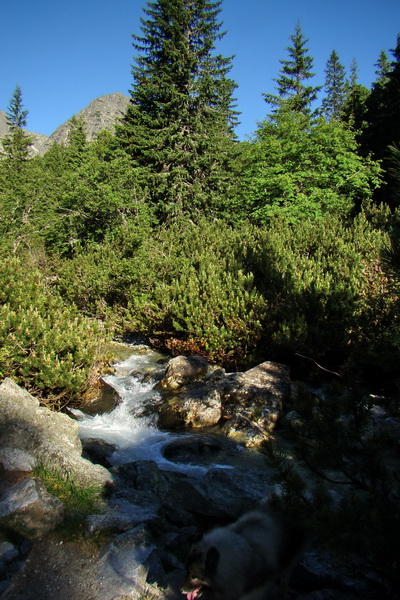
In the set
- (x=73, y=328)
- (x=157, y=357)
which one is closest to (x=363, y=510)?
(x=73, y=328)

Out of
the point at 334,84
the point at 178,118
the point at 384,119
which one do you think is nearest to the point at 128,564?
the point at 178,118

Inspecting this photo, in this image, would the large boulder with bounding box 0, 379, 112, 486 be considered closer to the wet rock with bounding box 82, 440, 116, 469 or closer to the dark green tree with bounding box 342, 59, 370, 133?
Answer: the wet rock with bounding box 82, 440, 116, 469

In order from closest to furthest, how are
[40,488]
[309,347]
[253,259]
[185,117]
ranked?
1. [40,488]
2. [309,347]
3. [253,259]
4. [185,117]

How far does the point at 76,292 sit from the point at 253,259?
7.64 meters

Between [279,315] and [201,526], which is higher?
[279,315]

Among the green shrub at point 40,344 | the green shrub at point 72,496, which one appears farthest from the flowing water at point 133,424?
the green shrub at point 72,496

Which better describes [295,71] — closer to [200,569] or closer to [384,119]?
[384,119]

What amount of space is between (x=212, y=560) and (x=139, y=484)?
9.78 ft

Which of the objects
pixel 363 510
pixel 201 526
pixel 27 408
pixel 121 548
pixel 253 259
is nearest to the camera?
pixel 363 510

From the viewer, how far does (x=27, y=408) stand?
5848 millimetres

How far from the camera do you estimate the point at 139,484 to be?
545 centimetres

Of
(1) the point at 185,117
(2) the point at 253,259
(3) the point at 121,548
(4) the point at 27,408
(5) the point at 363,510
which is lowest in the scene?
(3) the point at 121,548

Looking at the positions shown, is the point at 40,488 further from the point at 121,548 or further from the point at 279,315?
the point at 279,315

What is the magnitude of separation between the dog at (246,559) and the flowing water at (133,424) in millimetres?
3906
